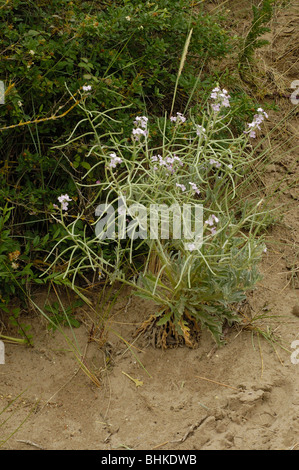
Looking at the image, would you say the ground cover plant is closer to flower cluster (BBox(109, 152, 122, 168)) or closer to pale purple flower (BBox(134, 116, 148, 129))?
pale purple flower (BBox(134, 116, 148, 129))

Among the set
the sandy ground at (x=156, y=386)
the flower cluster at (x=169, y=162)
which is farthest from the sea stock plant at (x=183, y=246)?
the sandy ground at (x=156, y=386)

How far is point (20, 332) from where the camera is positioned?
106 inches

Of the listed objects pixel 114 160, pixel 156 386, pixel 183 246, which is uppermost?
pixel 114 160

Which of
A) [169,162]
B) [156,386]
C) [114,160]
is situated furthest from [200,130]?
[156,386]

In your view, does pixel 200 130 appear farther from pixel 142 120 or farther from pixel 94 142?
pixel 94 142

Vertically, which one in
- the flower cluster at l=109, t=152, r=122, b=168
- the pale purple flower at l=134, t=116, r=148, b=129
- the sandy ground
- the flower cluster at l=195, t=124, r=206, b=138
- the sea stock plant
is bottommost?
the sandy ground

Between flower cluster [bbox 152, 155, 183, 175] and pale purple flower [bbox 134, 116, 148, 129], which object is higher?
pale purple flower [bbox 134, 116, 148, 129]

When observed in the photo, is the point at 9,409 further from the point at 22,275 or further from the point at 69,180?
the point at 69,180

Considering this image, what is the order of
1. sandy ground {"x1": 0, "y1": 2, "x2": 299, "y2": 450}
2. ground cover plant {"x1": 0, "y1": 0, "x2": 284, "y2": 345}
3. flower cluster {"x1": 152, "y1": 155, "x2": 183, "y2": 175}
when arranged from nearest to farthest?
sandy ground {"x1": 0, "y1": 2, "x2": 299, "y2": 450}
flower cluster {"x1": 152, "y1": 155, "x2": 183, "y2": 175}
ground cover plant {"x1": 0, "y1": 0, "x2": 284, "y2": 345}

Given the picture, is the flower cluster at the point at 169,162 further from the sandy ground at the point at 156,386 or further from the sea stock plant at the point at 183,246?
the sandy ground at the point at 156,386

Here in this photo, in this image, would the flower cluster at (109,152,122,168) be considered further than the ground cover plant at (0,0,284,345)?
No

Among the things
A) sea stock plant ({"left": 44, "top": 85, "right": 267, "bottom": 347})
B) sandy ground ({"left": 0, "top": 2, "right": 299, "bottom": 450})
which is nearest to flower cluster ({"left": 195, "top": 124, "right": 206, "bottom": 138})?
sea stock plant ({"left": 44, "top": 85, "right": 267, "bottom": 347})

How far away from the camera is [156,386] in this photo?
243 cm

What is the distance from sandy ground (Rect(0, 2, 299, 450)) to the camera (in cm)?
217
